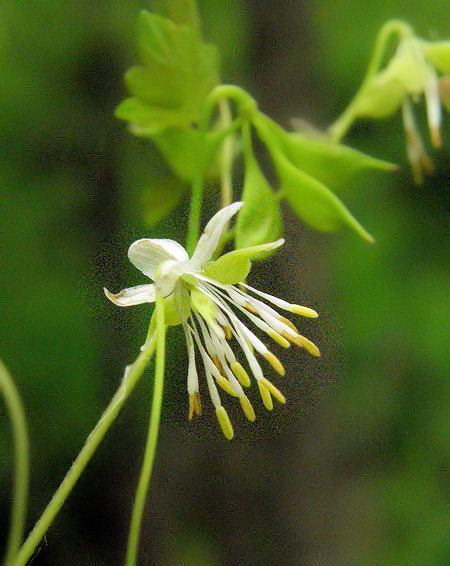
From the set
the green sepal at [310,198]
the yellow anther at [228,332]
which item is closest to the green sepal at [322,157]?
the green sepal at [310,198]

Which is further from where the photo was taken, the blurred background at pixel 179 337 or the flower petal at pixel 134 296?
the blurred background at pixel 179 337

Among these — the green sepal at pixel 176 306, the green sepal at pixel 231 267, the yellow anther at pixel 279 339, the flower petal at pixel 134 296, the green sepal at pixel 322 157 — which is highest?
the green sepal at pixel 322 157

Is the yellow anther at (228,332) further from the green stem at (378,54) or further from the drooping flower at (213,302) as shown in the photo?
A: the green stem at (378,54)

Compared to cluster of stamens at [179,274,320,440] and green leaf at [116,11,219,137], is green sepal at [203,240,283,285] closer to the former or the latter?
cluster of stamens at [179,274,320,440]

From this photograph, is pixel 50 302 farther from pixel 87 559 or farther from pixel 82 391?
pixel 87 559

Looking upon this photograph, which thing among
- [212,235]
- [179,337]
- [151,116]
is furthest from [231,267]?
[179,337]

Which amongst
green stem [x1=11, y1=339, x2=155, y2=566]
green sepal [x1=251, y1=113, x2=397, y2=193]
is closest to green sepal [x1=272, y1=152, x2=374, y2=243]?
green sepal [x1=251, y1=113, x2=397, y2=193]

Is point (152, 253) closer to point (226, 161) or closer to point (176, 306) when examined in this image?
point (176, 306)

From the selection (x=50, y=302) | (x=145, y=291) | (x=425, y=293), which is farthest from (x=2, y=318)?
(x=425, y=293)

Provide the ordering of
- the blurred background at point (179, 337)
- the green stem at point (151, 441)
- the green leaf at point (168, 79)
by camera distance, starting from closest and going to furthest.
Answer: the green stem at point (151, 441) → the green leaf at point (168, 79) → the blurred background at point (179, 337)
